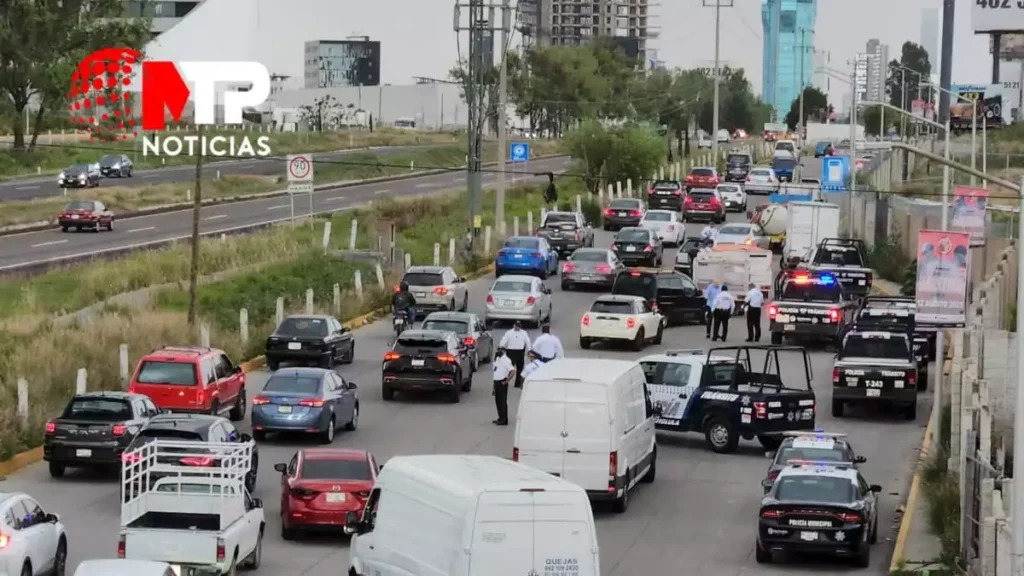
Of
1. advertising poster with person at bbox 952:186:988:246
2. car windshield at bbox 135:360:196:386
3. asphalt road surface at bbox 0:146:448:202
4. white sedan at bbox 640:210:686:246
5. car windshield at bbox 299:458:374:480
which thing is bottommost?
car windshield at bbox 299:458:374:480

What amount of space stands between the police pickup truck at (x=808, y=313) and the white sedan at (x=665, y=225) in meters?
21.2

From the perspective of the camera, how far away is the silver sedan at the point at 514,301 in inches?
1837

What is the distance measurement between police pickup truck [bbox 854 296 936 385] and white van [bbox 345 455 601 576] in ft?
74.3

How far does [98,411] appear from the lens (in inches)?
1086

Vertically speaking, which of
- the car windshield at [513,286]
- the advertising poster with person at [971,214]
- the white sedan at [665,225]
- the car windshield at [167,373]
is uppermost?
the advertising poster with person at [971,214]

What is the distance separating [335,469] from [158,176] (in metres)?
81.8

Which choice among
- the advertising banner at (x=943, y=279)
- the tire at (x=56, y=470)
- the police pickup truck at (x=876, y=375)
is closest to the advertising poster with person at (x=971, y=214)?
the police pickup truck at (x=876, y=375)

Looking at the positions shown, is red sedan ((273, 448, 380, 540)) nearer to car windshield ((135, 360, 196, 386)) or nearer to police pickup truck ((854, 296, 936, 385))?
car windshield ((135, 360, 196, 386))

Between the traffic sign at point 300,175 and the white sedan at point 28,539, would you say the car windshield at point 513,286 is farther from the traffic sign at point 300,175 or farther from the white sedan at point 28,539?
the white sedan at point 28,539

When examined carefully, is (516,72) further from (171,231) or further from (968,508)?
(968,508)

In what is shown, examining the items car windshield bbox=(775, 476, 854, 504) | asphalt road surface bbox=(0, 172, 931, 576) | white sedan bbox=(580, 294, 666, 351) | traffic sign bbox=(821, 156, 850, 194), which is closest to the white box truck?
asphalt road surface bbox=(0, 172, 931, 576)

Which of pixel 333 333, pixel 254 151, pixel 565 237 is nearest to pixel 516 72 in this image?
pixel 254 151

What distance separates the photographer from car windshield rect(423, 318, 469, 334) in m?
39.1

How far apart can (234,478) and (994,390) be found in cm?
1577
